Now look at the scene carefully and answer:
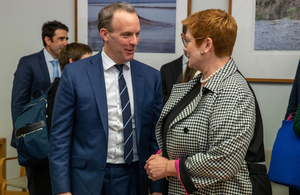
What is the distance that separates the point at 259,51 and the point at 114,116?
1757 mm

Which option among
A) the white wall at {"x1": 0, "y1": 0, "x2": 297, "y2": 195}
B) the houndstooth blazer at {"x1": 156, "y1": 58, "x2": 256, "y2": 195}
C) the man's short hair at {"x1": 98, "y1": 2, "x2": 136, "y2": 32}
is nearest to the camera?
the houndstooth blazer at {"x1": 156, "y1": 58, "x2": 256, "y2": 195}

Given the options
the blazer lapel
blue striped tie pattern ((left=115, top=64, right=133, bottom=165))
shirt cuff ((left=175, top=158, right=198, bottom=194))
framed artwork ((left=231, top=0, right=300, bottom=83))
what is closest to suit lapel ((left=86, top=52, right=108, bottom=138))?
blue striped tie pattern ((left=115, top=64, right=133, bottom=165))

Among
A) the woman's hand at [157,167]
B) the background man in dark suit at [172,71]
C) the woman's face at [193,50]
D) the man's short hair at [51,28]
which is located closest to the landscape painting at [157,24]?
the background man in dark suit at [172,71]

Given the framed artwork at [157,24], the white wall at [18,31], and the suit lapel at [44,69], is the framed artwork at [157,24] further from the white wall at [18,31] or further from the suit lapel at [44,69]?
the suit lapel at [44,69]

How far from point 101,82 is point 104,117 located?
20 cm

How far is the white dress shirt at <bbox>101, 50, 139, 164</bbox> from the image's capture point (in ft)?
5.51

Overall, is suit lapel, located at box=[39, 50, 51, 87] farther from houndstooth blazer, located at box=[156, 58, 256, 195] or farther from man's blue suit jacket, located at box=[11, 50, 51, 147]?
houndstooth blazer, located at box=[156, 58, 256, 195]

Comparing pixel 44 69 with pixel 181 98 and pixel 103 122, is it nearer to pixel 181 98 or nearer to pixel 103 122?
pixel 103 122

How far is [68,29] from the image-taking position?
3332mm

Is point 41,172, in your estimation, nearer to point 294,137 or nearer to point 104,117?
point 104,117

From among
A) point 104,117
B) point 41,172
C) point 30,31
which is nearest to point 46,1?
point 30,31

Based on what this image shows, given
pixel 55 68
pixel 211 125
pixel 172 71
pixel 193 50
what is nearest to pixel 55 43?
pixel 55 68

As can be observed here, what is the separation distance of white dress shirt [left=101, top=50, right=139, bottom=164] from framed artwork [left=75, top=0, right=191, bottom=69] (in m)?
1.43

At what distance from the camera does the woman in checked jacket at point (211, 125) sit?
3.94ft
